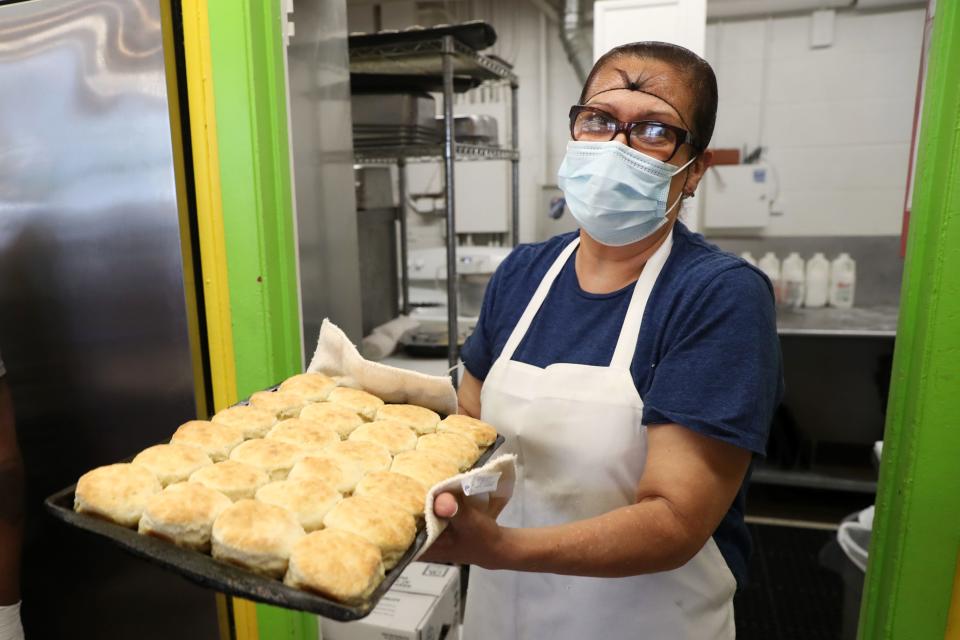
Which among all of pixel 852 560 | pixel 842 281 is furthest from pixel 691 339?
pixel 842 281

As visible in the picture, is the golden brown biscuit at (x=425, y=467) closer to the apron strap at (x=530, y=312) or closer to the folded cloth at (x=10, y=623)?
the apron strap at (x=530, y=312)

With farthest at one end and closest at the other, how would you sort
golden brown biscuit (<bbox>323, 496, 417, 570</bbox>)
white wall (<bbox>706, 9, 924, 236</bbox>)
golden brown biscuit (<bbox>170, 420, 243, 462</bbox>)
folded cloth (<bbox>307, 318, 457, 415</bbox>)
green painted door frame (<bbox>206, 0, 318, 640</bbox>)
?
white wall (<bbox>706, 9, 924, 236</bbox>) → green painted door frame (<bbox>206, 0, 318, 640</bbox>) → folded cloth (<bbox>307, 318, 457, 415</bbox>) → golden brown biscuit (<bbox>170, 420, 243, 462</bbox>) → golden brown biscuit (<bbox>323, 496, 417, 570</bbox>)

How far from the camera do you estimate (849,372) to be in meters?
3.51

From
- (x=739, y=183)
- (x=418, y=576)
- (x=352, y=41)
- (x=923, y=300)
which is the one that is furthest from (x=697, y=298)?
(x=739, y=183)

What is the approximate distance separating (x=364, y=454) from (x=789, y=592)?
2.54m

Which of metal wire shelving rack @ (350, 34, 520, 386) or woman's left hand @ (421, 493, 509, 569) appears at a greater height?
metal wire shelving rack @ (350, 34, 520, 386)

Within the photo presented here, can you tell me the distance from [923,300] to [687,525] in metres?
0.67

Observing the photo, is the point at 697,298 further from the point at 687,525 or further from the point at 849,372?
the point at 849,372

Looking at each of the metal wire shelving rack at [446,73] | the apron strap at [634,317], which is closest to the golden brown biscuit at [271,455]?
the apron strap at [634,317]

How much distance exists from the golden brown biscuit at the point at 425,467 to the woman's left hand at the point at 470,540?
0.11m

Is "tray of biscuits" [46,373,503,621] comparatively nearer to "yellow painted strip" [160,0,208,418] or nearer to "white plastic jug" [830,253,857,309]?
"yellow painted strip" [160,0,208,418]

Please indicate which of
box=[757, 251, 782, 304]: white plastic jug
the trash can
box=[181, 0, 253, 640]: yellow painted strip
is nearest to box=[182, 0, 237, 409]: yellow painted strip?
box=[181, 0, 253, 640]: yellow painted strip

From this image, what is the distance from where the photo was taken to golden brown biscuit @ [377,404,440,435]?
1.19 m

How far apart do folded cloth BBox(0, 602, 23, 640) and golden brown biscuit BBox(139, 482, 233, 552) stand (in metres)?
1.01
